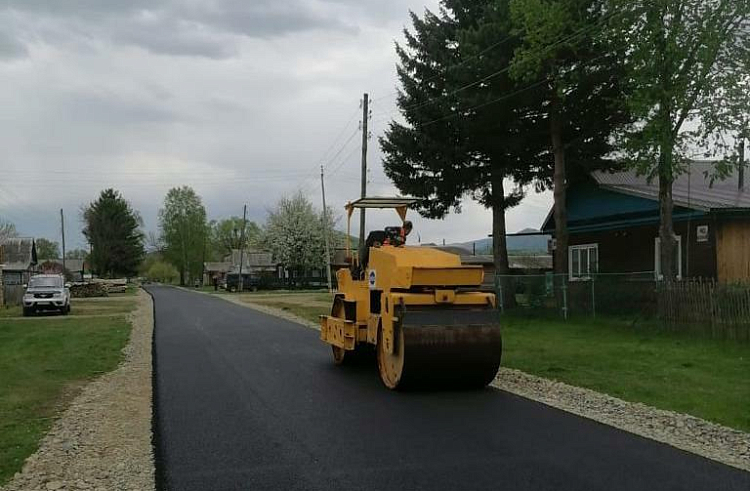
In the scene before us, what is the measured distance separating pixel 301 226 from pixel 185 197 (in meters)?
50.3

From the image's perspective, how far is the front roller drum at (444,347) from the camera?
405 inches

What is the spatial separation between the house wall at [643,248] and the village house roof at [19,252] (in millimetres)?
47974

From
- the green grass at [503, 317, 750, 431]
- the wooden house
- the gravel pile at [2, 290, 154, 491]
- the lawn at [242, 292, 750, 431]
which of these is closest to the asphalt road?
the gravel pile at [2, 290, 154, 491]

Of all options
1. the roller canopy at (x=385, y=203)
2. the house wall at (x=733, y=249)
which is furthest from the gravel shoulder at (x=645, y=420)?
the house wall at (x=733, y=249)

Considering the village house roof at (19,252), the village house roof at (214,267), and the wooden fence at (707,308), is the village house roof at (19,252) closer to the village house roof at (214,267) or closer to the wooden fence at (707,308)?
the wooden fence at (707,308)

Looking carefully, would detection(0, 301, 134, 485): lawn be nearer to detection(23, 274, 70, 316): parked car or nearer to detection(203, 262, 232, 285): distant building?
detection(23, 274, 70, 316): parked car

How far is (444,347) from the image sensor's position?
10.4m

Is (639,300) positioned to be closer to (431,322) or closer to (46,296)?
(431,322)

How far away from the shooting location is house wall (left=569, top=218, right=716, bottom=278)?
22422mm

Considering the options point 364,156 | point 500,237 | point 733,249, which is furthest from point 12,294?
point 733,249

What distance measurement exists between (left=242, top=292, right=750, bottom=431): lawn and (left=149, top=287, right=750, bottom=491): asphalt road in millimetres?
1845

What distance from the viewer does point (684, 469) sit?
6.73 metres

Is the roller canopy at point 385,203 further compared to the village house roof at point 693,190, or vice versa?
the village house roof at point 693,190

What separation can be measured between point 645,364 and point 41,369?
11128 millimetres
